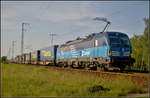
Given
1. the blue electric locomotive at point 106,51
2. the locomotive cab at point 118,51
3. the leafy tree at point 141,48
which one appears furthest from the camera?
the leafy tree at point 141,48

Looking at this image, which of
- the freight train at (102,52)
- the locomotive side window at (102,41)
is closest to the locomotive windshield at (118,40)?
the freight train at (102,52)

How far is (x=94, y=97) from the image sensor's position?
8.54 meters

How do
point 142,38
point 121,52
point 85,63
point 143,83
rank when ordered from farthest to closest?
1. point 142,38
2. point 85,63
3. point 121,52
4. point 143,83

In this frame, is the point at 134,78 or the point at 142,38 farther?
the point at 142,38

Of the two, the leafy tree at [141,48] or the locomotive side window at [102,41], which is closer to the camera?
the locomotive side window at [102,41]

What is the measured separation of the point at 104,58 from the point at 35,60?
3474 centimetres

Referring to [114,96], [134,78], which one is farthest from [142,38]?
[114,96]

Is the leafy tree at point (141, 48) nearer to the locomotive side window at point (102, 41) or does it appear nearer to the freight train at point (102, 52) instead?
the freight train at point (102, 52)

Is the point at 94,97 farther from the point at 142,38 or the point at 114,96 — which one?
the point at 142,38

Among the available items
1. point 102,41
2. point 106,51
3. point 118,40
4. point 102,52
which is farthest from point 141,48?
point 106,51

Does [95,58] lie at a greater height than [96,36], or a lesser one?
lesser

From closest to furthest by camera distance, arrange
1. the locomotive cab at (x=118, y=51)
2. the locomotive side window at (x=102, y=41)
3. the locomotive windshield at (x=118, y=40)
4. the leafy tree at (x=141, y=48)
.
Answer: the locomotive cab at (x=118, y=51)
the locomotive windshield at (x=118, y=40)
the locomotive side window at (x=102, y=41)
the leafy tree at (x=141, y=48)

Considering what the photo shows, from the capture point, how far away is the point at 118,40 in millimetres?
19969

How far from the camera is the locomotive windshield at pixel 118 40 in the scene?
19.6 meters
